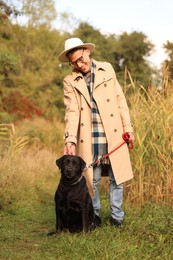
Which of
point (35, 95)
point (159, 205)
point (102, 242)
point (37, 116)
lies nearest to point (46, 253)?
point (102, 242)

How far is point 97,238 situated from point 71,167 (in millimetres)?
703

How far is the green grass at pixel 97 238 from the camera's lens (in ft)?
13.3

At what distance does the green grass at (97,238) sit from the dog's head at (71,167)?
0.55m

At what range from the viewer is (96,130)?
4.98 meters

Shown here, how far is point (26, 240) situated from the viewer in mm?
4918

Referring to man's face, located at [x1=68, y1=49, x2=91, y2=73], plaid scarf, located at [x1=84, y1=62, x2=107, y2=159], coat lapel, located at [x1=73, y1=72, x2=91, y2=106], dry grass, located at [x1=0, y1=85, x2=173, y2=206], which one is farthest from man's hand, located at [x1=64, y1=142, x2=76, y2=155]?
dry grass, located at [x1=0, y1=85, x2=173, y2=206]

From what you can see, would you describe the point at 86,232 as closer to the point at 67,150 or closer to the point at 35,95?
the point at 67,150

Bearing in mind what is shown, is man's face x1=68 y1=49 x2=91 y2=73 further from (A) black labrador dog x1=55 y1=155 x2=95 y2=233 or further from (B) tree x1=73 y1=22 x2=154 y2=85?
(B) tree x1=73 y1=22 x2=154 y2=85

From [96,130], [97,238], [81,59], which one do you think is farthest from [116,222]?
[81,59]

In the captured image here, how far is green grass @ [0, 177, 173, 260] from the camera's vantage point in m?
4.04

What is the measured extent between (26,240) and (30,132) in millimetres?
8863

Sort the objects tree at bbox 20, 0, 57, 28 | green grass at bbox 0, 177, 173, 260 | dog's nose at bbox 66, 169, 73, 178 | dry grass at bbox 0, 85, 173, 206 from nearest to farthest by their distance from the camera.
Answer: green grass at bbox 0, 177, 173, 260
dog's nose at bbox 66, 169, 73, 178
dry grass at bbox 0, 85, 173, 206
tree at bbox 20, 0, 57, 28

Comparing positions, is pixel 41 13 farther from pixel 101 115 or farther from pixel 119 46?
pixel 101 115

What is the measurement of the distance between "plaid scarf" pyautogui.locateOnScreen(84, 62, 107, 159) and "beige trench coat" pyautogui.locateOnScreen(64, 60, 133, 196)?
0.16 feet
